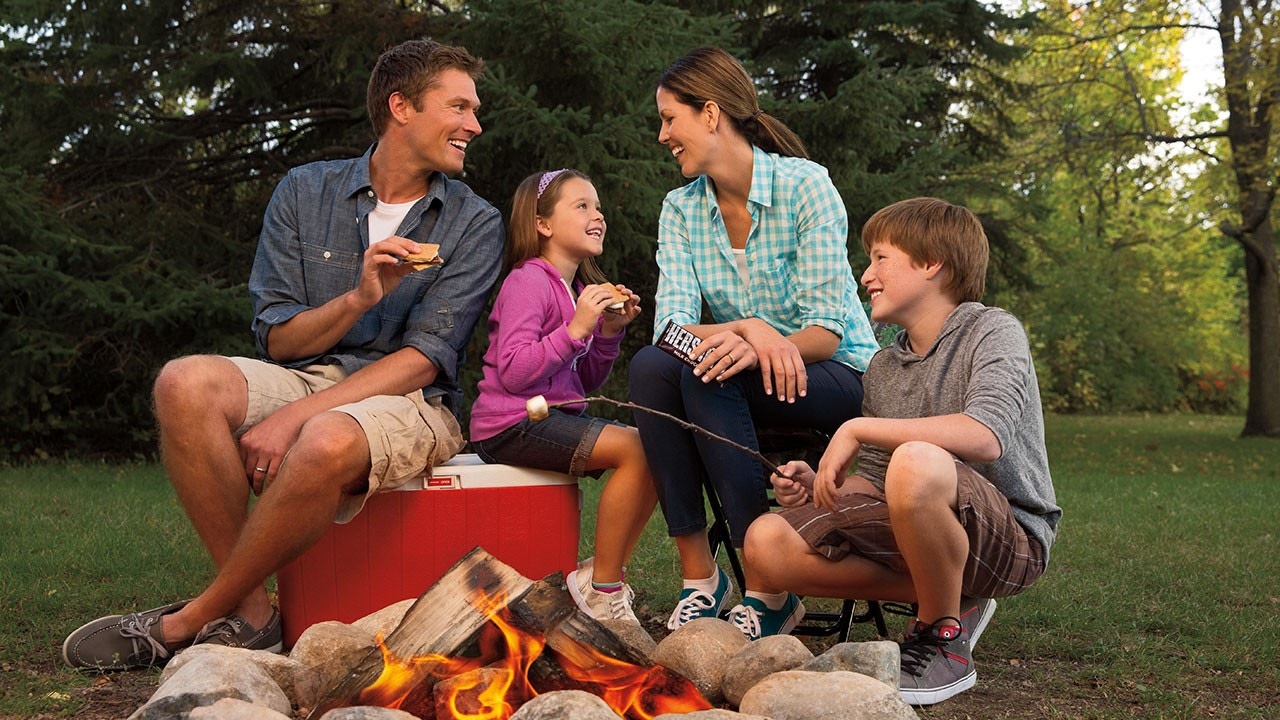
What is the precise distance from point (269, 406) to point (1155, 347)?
66.8 feet

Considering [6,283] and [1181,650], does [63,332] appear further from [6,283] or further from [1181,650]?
[1181,650]

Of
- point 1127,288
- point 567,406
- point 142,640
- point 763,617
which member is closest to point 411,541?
point 567,406

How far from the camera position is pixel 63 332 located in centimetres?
770

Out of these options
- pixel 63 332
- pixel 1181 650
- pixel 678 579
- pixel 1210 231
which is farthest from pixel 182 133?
pixel 1210 231

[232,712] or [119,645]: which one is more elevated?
[232,712]

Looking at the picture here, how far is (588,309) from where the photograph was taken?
113 inches

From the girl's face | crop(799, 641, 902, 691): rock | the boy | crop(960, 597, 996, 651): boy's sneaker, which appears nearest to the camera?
crop(799, 641, 902, 691): rock

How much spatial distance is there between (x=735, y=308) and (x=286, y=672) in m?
1.49

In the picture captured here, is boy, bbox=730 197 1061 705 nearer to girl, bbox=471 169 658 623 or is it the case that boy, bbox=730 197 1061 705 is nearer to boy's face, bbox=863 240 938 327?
boy's face, bbox=863 240 938 327

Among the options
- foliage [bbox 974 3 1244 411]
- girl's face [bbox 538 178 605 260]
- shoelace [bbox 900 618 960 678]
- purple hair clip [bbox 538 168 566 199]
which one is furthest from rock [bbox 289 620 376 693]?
foliage [bbox 974 3 1244 411]

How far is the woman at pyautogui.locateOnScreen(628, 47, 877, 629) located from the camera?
281 cm

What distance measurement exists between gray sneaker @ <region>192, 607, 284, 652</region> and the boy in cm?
115

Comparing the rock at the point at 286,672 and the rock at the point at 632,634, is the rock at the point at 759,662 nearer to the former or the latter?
the rock at the point at 632,634

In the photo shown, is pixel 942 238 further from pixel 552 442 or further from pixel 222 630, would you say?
pixel 222 630
